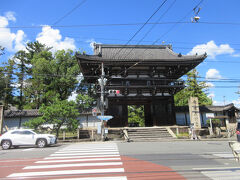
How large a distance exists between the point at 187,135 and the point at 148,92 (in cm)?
668

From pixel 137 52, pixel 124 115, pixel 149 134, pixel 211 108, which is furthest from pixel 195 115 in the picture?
pixel 137 52

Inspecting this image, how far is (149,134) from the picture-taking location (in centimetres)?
1820

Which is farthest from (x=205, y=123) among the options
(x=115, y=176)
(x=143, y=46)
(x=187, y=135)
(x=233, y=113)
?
(x=115, y=176)

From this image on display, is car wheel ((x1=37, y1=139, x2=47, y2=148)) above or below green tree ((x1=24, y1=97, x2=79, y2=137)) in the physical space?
below

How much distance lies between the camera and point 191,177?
16.1ft

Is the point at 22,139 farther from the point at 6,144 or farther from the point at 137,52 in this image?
the point at 137,52

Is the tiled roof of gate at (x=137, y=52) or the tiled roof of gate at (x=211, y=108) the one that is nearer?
the tiled roof of gate at (x=137, y=52)

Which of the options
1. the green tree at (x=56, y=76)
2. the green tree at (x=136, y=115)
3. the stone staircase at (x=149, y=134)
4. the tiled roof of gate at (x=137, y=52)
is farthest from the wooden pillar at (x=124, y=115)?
the green tree at (x=136, y=115)

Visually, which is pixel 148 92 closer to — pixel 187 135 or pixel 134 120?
pixel 187 135

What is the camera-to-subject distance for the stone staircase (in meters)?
17.2

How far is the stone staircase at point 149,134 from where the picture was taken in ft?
56.4

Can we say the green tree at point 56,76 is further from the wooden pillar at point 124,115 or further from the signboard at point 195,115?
the signboard at point 195,115

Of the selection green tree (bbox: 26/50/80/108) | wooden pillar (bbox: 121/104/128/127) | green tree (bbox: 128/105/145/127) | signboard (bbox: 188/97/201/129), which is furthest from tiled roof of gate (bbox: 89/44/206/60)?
green tree (bbox: 128/105/145/127)

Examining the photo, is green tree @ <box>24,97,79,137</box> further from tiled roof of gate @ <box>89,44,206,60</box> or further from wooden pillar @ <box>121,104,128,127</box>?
tiled roof of gate @ <box>89,44,206,60</box>
